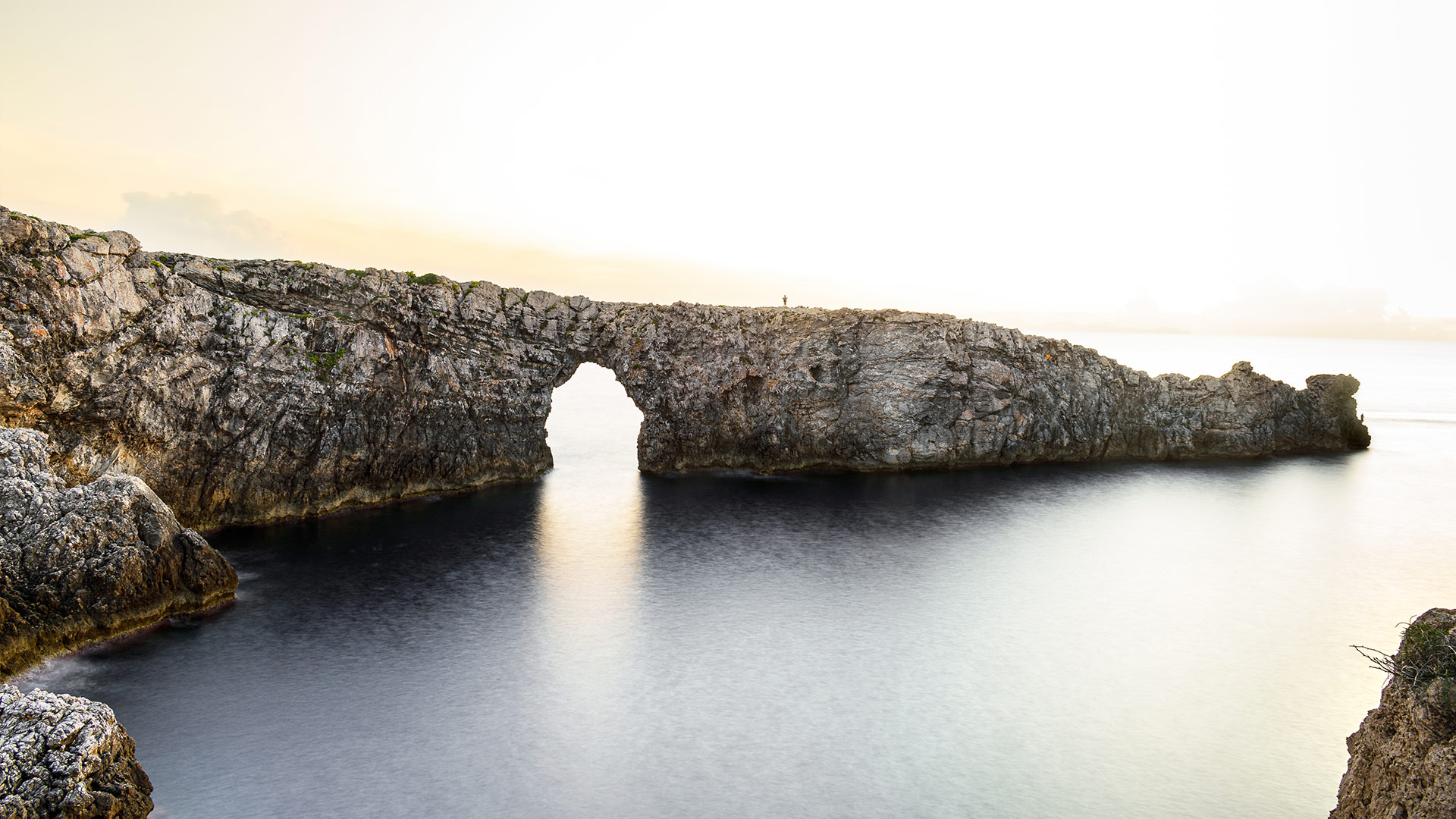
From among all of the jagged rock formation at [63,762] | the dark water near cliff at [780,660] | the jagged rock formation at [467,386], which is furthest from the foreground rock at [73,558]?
the jagged rock formation at [63,762]

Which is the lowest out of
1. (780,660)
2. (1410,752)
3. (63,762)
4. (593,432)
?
(780,660)

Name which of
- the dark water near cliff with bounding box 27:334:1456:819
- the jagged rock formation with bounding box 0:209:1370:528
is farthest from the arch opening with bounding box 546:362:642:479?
the dark water near cliff with bounding box 27:334:1456:819

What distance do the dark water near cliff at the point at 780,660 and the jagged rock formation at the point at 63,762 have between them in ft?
3.10

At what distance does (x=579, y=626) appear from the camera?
17906mm

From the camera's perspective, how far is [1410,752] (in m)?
7.95

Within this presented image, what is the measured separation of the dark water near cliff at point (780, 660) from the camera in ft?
38.7

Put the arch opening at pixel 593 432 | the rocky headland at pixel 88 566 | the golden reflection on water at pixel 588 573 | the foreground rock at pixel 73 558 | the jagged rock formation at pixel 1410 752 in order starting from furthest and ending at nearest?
the arch opening at pixel 593 432 < the golden reflection on water at pixel 588 573 < the foreground rock at pixel 73 558 < the rocky headland at pixel 88 566 < the jagged rock formation at pixel 1410 752

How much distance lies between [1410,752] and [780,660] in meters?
10.3

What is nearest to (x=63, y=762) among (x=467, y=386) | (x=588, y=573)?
(x=588, y=573)

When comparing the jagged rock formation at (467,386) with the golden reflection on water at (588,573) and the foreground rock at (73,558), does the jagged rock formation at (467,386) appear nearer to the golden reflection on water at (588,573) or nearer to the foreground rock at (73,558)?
the foreground rock at (73,558)

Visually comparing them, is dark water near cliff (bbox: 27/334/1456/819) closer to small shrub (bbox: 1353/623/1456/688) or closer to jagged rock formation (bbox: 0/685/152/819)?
jagged rock formation (bbox: 0/685/152/819)

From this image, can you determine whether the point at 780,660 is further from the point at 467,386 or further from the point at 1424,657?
the point at 467,386

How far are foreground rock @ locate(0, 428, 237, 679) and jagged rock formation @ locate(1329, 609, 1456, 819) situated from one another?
67.5 feet

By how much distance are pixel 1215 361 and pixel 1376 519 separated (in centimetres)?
9410
